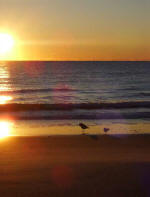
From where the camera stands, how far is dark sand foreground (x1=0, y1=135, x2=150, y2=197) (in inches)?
221

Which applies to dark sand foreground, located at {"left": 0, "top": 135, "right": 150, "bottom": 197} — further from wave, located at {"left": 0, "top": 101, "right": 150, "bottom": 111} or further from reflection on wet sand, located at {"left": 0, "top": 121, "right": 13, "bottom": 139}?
wave, located at {"left": 0, "top": 101, "right": 150, "bottom": 111}

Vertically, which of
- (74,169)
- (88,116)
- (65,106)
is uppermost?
(65,106)

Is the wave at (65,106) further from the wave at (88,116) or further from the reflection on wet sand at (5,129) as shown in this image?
the reflection on wet sand at (5,129)

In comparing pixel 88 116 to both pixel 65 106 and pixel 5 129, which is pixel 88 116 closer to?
pixel 65 106

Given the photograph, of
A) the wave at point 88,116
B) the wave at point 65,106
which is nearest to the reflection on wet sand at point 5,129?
the wave at point 88,116

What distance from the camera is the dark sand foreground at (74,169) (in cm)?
562

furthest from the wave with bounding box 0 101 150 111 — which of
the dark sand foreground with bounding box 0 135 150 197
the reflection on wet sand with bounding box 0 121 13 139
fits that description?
the dark sand foreground with bounding box 0 135 150 197

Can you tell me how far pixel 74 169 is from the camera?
22.0 ft

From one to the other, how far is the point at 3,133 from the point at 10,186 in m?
6.78

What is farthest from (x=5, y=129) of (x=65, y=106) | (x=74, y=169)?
(x=65, y=106)

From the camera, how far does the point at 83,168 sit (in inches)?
267

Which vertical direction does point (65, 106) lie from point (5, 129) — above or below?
above

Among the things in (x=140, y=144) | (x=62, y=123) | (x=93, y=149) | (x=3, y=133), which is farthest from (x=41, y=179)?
(x=62, y=123)

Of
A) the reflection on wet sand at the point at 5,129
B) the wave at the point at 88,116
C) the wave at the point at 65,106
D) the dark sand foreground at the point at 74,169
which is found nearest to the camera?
the dark sand foreground at the point at 74,169
